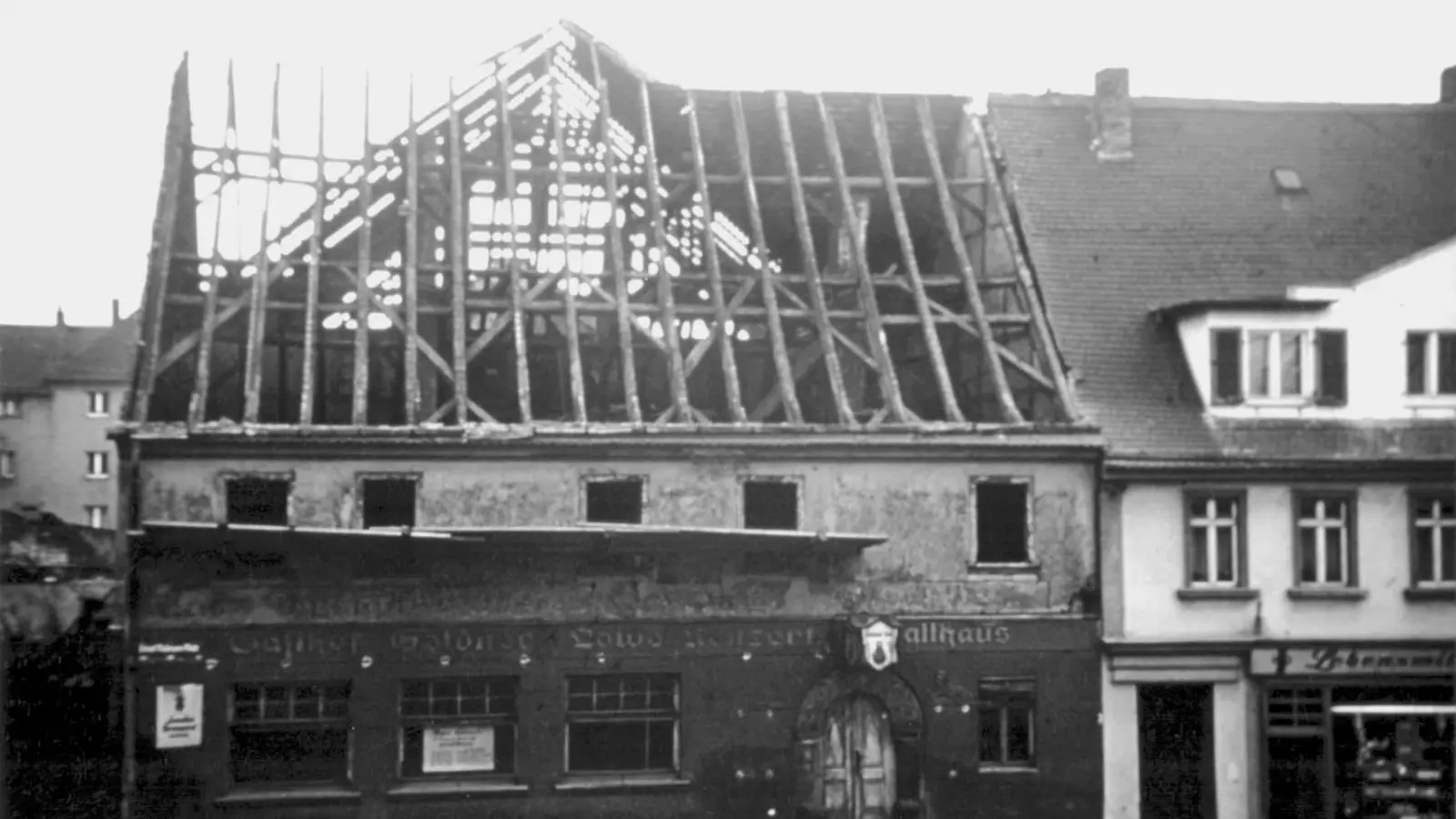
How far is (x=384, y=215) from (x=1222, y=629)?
14.7 meters

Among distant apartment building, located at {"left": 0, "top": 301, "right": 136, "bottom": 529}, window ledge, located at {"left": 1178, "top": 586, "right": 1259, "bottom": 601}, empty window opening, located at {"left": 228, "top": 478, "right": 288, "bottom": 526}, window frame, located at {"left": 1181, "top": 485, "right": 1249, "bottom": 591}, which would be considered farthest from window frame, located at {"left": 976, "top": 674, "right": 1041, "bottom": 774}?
distant apartment building, located at {"left": 0, "top": 301, "right": 136, "bottom": 529}

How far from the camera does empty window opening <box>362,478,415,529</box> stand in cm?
2042

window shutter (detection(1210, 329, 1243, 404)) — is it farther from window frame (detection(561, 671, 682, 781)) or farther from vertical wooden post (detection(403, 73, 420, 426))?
vertical wooden post (detection(403, 73, 420, 426))

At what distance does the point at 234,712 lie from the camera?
20.0 metres

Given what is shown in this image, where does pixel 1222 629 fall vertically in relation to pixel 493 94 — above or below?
below

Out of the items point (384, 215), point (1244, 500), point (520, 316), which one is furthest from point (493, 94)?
point (1244, 500)

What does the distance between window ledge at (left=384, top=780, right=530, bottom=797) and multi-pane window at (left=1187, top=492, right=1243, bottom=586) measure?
10.1m

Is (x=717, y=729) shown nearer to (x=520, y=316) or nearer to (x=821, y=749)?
(x=821, y=749)

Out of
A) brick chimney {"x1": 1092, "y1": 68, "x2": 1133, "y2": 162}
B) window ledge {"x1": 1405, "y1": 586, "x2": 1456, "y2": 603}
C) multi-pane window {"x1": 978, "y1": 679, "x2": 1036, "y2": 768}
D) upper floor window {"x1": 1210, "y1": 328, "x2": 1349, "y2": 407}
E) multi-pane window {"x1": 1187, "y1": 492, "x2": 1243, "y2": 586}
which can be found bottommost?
multi-pane window {"x1": 978, "y1": 679, "x2": 1036, "y2": 768}

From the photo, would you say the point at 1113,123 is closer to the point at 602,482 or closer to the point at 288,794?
the point at 602,482

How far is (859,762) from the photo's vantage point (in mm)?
21281

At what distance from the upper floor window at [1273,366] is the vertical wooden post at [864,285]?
481cm

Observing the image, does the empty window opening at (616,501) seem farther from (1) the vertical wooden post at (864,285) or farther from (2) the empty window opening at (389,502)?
(1) the vertical wooden post at (864,285)

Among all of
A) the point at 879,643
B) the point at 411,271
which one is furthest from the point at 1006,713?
the point at 411,271
